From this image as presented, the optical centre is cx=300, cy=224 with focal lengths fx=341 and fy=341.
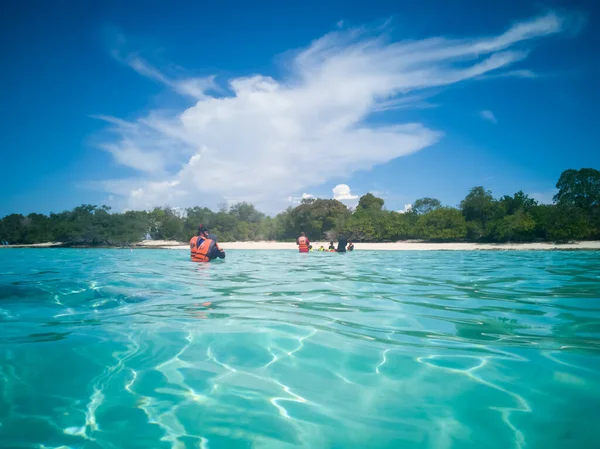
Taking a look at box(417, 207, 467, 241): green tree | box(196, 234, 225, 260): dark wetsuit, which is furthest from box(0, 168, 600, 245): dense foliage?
box(196, 234, 225, 260): dark wetsuit

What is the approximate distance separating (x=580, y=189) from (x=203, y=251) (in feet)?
133

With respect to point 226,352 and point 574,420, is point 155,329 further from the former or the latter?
point 574,420

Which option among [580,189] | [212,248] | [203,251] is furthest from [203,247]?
[580,189]

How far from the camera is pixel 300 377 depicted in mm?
2779

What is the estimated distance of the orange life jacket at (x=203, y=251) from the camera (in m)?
13.9

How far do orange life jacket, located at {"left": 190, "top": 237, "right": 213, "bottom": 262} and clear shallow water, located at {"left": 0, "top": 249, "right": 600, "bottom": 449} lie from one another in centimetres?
875

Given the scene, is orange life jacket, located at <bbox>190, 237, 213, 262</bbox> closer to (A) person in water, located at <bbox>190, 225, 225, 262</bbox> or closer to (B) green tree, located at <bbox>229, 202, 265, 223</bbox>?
(A) person in water, located at <bbox>190, 225, 225, 262</bbox>

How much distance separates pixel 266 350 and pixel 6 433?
1.91 m

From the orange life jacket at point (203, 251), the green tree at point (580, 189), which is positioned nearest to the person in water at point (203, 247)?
the orange life jacket at point (203, 251)

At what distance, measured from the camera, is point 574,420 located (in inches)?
85.7

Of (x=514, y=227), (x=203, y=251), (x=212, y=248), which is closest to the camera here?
(x=203, y=251)

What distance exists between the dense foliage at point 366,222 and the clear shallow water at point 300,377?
33356 mm

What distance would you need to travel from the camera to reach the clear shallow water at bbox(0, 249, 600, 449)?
6.95 feet

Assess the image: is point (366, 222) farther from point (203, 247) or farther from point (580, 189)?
point (203, 247)
